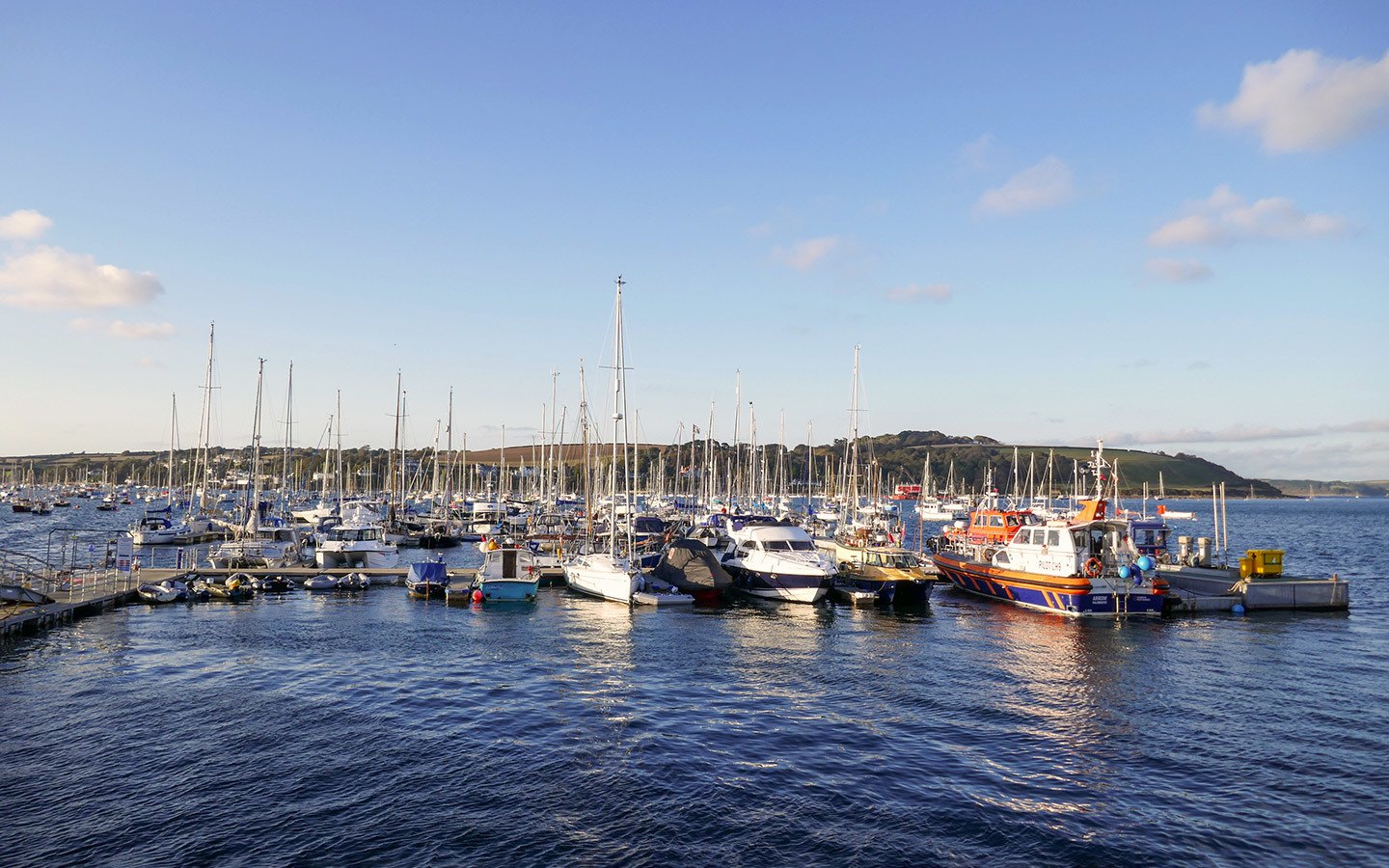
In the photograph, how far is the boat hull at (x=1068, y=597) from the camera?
45250 mm

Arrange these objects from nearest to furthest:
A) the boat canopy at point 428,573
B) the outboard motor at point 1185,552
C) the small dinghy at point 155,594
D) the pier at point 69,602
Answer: the pier at point 69,602, the small dinghy at point 155,594, the boat canopy at point 428,573, the outboard motor at point 1185,552

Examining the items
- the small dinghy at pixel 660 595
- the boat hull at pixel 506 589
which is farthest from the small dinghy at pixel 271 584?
the small dinghy at pixel 660 595

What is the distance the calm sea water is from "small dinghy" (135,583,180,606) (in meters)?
5.89

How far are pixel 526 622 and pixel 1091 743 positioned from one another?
27.8 meters

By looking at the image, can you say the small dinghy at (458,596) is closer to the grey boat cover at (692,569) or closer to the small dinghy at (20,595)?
the grey boat cover at (692,569)

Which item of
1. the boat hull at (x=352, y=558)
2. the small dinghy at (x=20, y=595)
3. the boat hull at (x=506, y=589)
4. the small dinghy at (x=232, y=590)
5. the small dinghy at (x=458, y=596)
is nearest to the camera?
the small dinghy at (x=20, y=595)

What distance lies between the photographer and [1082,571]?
46.6 m

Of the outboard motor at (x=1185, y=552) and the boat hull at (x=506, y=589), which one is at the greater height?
the outboard motor at (x=1185, y=552)

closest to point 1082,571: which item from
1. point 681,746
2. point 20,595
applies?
point 681,746

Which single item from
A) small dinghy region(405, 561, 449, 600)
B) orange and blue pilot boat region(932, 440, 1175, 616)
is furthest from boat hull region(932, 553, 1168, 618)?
small dinghy region(405, 561, 449, 600)

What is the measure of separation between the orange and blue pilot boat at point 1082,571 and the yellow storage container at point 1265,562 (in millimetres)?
9356

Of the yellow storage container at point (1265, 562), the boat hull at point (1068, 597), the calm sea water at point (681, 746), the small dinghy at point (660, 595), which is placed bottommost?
the calm sea water at point (681, 746)

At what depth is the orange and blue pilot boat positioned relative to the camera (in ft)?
149

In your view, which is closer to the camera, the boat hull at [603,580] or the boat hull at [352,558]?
the boat hull at [603,580]
